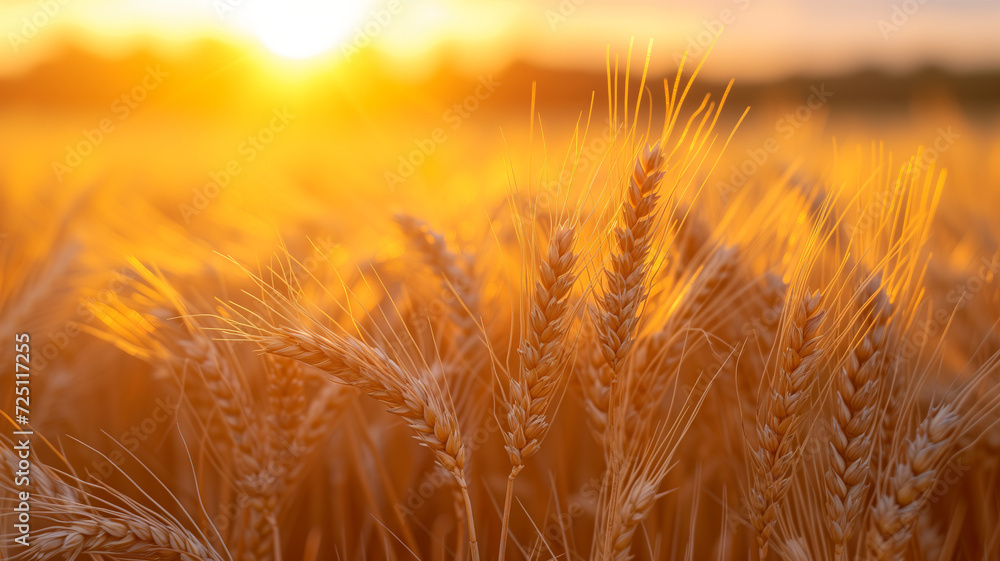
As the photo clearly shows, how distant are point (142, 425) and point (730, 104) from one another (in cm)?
1938

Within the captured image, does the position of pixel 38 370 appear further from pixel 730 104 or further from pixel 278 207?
pixel 730 104

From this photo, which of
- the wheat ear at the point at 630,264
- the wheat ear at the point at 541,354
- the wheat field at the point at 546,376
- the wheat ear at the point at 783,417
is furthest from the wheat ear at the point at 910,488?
the wheat ear at the point at 541,354

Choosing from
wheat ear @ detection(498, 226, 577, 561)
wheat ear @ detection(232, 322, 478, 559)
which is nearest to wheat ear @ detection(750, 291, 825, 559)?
wheat ear @ detection(498, 226, 577, 561)

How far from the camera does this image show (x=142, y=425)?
1.89 meters

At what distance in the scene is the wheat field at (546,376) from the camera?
1047 mm

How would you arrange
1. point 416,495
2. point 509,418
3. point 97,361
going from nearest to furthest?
point 509,418
point 416,495
point 97,361

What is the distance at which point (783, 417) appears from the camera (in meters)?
1.03

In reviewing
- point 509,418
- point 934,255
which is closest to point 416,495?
point 509,418

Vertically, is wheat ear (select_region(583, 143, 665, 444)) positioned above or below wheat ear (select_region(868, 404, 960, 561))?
above

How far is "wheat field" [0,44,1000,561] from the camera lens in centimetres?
105

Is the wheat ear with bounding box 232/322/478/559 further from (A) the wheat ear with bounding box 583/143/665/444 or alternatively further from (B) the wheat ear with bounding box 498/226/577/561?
(A) the wheat ear with bounding box 583/143/665/444

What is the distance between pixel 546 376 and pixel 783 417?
452mm

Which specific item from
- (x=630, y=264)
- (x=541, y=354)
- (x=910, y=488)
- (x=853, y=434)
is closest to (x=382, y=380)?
(x=541, y=354)

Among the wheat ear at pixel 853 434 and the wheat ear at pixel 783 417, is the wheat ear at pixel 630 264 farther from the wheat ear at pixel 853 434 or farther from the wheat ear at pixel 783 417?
the wheat ear at pixel 853 434
